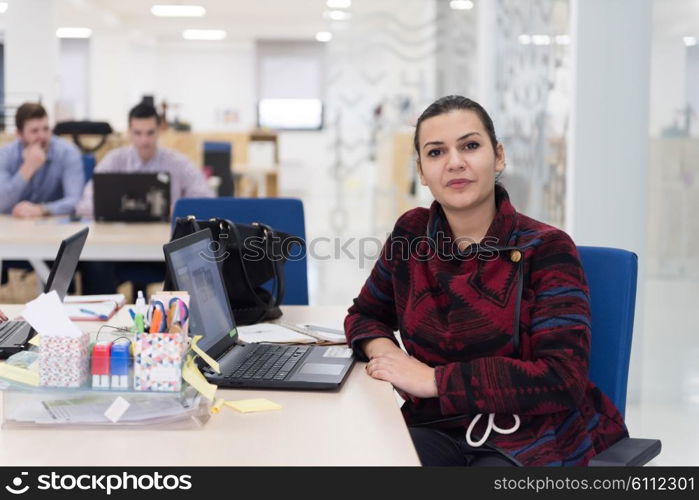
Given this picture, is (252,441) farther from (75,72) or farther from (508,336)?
(75,72)

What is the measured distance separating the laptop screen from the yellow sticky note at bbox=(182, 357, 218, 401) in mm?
284

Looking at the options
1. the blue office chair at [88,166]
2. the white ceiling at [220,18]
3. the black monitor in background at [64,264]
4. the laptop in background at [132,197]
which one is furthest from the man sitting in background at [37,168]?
the white ceiling at [220,18]

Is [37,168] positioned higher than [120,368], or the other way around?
[37,168]

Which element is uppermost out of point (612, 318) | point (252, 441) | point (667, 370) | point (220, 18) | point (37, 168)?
point (220, 18)

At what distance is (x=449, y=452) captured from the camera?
1.66 metres

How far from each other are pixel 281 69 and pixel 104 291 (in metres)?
12.4

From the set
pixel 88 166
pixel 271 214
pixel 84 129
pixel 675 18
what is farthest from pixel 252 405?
pixel 84 129

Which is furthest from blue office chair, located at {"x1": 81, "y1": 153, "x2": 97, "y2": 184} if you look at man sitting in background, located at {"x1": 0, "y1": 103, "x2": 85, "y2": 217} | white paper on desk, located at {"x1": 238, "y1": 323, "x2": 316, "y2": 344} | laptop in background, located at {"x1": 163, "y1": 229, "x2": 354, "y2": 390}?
laptop in background, located at {"x1": 163, "y1": 229, "x2": 354, "y2": 390}

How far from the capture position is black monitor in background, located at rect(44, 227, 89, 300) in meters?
1.80

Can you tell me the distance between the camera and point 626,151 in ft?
12.5

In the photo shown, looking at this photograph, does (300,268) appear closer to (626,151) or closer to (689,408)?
(626,151)

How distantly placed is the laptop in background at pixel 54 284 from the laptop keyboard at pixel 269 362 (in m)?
0.43

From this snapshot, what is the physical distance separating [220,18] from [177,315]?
44.5 feet

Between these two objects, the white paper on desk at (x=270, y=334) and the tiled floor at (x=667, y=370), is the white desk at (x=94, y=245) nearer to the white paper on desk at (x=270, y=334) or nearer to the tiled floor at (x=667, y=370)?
the tiled floor at (x=667, y=370)
